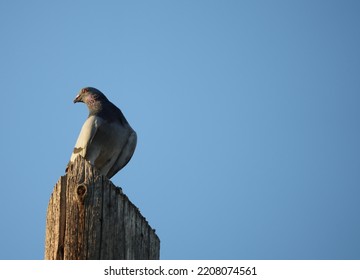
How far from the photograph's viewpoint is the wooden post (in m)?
3.33

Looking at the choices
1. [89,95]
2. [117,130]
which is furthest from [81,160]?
[89,95]

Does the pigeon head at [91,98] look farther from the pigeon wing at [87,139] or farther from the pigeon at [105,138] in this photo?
the pigeon wing at [87,139]

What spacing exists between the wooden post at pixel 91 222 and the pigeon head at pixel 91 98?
13.0ft

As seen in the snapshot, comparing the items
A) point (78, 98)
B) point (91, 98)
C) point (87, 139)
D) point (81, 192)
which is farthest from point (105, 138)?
point (81, 192)

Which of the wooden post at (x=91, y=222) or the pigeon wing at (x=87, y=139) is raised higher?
the pigeon wing at (x=87, y=139)

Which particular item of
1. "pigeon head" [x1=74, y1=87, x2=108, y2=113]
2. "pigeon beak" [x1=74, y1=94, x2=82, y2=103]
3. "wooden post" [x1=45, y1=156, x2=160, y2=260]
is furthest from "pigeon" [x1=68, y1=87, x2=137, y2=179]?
"wooden post" [x1=45, y1=156, x2=160, y2=260]

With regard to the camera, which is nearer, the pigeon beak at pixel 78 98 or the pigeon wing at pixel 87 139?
the pigeon wing at pixel 87 139

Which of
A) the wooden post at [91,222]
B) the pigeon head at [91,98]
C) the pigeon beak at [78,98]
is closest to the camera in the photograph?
A: the wooden post at [91,222]

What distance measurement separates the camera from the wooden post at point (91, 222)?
3334 mm

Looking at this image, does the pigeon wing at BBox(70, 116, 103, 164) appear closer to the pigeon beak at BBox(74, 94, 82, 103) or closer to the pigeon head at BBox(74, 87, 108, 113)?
the pigeon head at BBox(74, 87, 108, 113)

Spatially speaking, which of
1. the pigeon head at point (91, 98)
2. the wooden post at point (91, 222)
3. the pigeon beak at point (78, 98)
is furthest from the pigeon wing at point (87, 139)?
the wooden post at point (91, 222)

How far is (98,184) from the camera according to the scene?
136 inches

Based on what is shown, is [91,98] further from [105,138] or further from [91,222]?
[91,222]

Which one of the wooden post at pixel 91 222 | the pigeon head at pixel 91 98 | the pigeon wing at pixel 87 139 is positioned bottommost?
the wooden post at pixel 91 222
